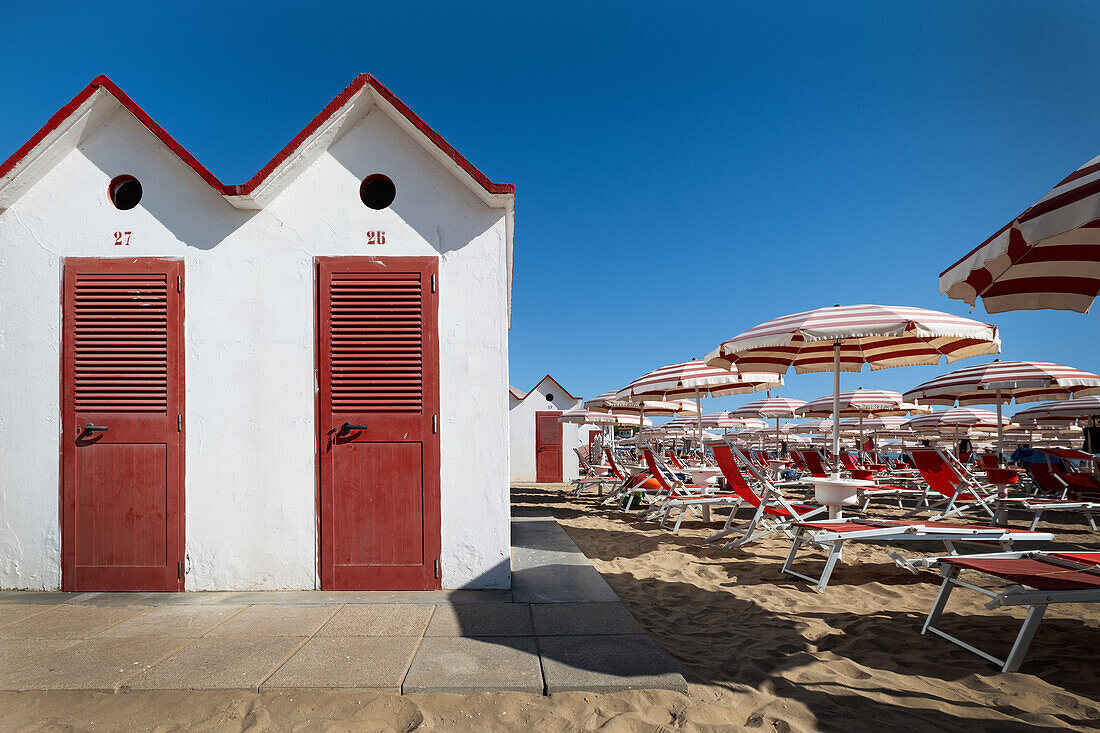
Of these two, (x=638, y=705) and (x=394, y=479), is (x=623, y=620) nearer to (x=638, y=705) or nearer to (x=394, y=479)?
(x=638, y=705)

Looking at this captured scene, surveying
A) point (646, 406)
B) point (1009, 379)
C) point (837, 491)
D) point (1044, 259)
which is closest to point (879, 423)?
point (646, 406)

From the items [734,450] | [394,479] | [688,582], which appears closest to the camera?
[394,479]

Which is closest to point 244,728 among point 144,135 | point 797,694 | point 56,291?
point 797,694

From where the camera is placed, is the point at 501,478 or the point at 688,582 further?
the point at 688,582

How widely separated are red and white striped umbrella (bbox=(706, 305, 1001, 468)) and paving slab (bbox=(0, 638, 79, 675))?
252 inches

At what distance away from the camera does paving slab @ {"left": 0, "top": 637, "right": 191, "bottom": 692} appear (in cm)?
322

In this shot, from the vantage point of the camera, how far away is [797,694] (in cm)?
327


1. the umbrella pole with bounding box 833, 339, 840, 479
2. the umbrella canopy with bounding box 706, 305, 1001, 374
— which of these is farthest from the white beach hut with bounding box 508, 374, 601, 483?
the umbrella pole with bounding box 833, 339, 840, 479

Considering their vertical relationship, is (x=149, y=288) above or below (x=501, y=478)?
above

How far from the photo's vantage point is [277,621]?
14.0ft

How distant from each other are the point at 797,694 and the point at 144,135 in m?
6.47

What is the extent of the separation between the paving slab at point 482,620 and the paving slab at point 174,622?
1.55 meters

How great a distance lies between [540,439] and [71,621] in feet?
61.9

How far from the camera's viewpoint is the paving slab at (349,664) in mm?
3203
